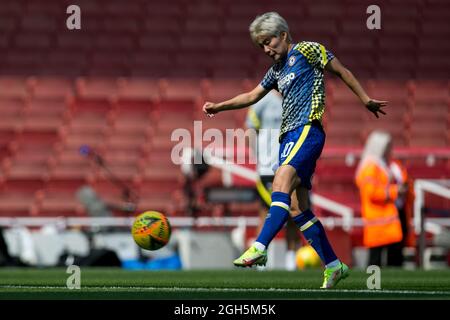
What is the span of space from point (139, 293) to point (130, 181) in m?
13.2

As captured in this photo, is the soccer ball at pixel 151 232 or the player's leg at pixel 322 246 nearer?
the player's leg at pixel 322 246

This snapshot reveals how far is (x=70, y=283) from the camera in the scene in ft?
28.5

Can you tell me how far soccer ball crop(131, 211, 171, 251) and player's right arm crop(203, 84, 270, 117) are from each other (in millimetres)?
1475

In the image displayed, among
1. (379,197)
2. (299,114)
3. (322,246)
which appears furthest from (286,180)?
(379,197)

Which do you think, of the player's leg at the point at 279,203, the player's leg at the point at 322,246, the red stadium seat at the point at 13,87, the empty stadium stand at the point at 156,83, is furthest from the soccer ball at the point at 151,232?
the red stadium seat at the point at 13,87

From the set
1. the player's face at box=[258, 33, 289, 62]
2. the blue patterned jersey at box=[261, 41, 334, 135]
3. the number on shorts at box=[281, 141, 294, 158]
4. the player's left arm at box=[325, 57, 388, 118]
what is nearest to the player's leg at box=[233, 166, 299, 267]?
the number on shorts at box=[281, 141, 294, 158]

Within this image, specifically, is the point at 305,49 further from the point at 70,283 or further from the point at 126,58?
the point at 126,58

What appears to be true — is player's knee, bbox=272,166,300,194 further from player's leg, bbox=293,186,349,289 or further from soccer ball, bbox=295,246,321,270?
soccer ball, bbox=295,246,321,270

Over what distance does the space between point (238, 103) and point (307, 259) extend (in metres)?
5.61

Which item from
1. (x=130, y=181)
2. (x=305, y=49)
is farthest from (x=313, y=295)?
(x=130, y=181)

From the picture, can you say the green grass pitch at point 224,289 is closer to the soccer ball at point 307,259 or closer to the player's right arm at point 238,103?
the player's right arm at point 238,103

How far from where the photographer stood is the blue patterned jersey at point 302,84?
7.94 meters

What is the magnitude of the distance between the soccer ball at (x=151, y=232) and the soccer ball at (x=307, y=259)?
4425 millimetres

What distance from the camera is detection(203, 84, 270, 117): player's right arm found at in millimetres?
8242
